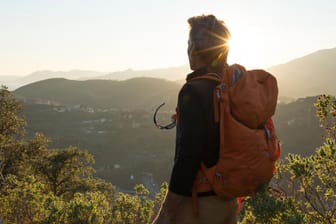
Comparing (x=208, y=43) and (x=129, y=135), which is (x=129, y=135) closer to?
(x=129, y=135)

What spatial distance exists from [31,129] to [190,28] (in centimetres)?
16344

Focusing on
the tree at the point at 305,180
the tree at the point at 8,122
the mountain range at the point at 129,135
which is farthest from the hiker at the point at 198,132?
the mountain range at the point at 129,135

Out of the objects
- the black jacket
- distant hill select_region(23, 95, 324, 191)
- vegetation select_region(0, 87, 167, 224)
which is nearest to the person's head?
the black jacket

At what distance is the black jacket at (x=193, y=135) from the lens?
2172 millimetres

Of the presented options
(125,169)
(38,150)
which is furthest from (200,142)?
(125,169)

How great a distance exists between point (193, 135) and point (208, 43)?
61 cm

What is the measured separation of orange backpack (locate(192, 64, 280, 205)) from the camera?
86.8 inches

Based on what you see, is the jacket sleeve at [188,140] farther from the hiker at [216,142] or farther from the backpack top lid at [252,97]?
the backpack top lid at [252,97]

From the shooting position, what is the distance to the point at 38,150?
88.4 feet

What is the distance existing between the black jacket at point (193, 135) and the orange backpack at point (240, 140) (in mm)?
42

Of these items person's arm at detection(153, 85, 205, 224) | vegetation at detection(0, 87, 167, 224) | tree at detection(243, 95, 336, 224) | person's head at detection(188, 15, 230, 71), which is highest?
person's head at detection(188, 15, 230, 71)

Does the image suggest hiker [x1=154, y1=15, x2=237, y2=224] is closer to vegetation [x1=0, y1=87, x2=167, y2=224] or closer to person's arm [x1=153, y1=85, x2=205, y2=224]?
person's arm [x1=153, y1=85, x2=205, y2=224]

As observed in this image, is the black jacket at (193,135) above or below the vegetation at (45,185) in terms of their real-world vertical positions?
above

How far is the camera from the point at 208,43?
2365 mm
